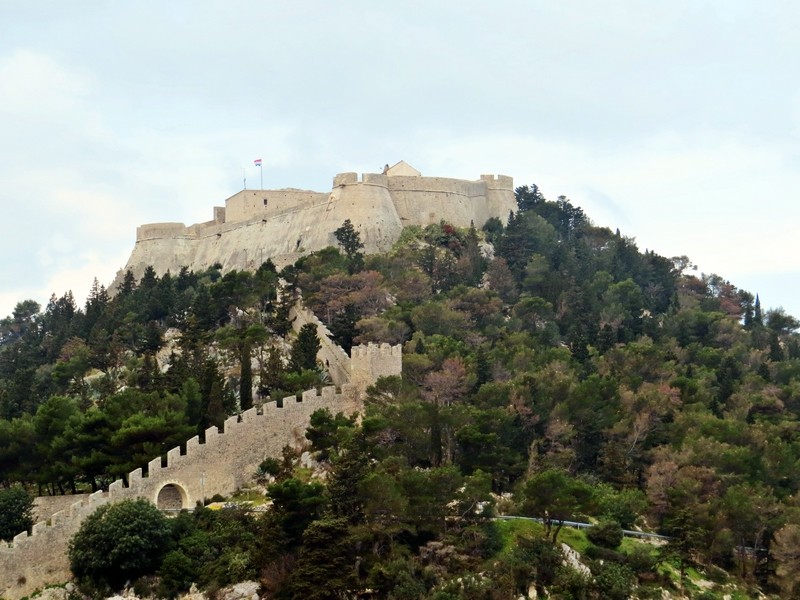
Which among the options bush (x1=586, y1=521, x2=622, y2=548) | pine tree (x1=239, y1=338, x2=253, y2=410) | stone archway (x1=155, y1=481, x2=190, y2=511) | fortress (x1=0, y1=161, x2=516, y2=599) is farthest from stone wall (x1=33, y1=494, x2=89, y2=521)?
bush (x1=586, y1=521, x2=622, y2=548)

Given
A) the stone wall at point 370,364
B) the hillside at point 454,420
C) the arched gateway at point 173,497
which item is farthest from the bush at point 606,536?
the arched gateway at point 173,497

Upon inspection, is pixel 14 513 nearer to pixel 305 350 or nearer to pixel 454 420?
pixel 454 420

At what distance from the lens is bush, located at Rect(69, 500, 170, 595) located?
115ft

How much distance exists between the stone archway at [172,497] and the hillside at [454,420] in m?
1.29

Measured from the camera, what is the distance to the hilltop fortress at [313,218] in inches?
2891

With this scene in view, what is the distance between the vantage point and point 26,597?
3500 cm

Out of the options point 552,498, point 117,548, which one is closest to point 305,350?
point 552,498

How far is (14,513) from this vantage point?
124ft

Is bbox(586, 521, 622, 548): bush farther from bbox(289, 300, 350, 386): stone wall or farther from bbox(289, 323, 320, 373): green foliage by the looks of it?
bbox(289, 323, 320, 373): green foliage

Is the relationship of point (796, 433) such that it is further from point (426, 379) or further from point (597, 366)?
point (426, 379)

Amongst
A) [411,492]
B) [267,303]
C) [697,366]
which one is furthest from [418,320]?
[411,492]

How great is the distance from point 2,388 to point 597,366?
25.6 metres

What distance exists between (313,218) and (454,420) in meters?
35.0

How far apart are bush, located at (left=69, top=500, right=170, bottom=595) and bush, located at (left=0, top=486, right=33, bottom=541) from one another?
2621 millimetres
